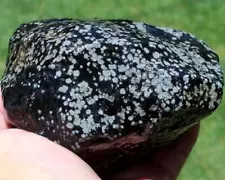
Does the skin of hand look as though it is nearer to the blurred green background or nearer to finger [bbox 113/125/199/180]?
finger [bbox 113/125/199/180]

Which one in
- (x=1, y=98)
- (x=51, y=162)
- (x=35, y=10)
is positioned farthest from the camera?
(x=35, y=10)

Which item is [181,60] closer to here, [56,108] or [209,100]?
[209,100]

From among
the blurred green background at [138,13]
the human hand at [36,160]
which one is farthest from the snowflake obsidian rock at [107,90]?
the blurred green background at [138,13]

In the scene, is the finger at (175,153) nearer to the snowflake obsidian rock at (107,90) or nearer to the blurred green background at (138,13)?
the snowflake obsidian rock at (107,90)

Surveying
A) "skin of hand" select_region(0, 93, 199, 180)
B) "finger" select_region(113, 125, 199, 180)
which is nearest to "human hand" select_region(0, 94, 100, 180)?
"skin of hand" select_region(0, 93, 199, 180)

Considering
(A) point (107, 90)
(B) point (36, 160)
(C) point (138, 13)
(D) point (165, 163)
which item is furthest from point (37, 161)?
(C) point (138, 13)

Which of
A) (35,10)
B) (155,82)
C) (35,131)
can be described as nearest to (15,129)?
(35,131)
